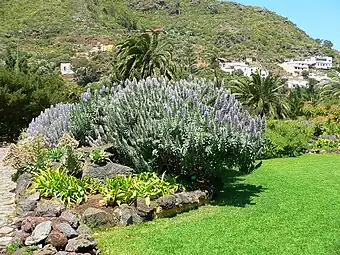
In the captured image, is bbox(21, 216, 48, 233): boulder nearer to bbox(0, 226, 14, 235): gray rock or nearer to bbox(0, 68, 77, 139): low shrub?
bbox(0, 226, 14, 235): gray rock

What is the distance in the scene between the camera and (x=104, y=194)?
22.3 ft

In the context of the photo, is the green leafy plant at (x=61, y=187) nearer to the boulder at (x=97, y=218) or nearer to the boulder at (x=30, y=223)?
the boulder at (x=97, y=218)

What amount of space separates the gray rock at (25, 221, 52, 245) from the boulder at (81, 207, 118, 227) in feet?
2.80

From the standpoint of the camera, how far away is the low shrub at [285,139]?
53.6 feet

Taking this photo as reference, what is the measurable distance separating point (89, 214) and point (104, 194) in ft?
2.36

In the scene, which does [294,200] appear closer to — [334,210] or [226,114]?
[334,210]

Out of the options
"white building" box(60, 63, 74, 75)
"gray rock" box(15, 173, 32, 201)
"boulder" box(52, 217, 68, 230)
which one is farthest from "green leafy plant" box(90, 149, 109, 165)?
"white building" box(60, 63, 74, 75)

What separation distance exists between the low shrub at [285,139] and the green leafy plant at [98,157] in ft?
30.6

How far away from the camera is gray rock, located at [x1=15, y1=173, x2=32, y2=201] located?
7.32 meters

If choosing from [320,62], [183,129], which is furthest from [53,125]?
[320,62]

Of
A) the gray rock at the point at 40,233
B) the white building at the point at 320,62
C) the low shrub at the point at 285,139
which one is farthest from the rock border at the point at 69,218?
the white building at the point at 320,62

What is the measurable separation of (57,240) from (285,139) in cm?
1286

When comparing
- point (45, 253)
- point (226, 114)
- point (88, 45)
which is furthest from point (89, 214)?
point (88, 45)

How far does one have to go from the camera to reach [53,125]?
10133mm
